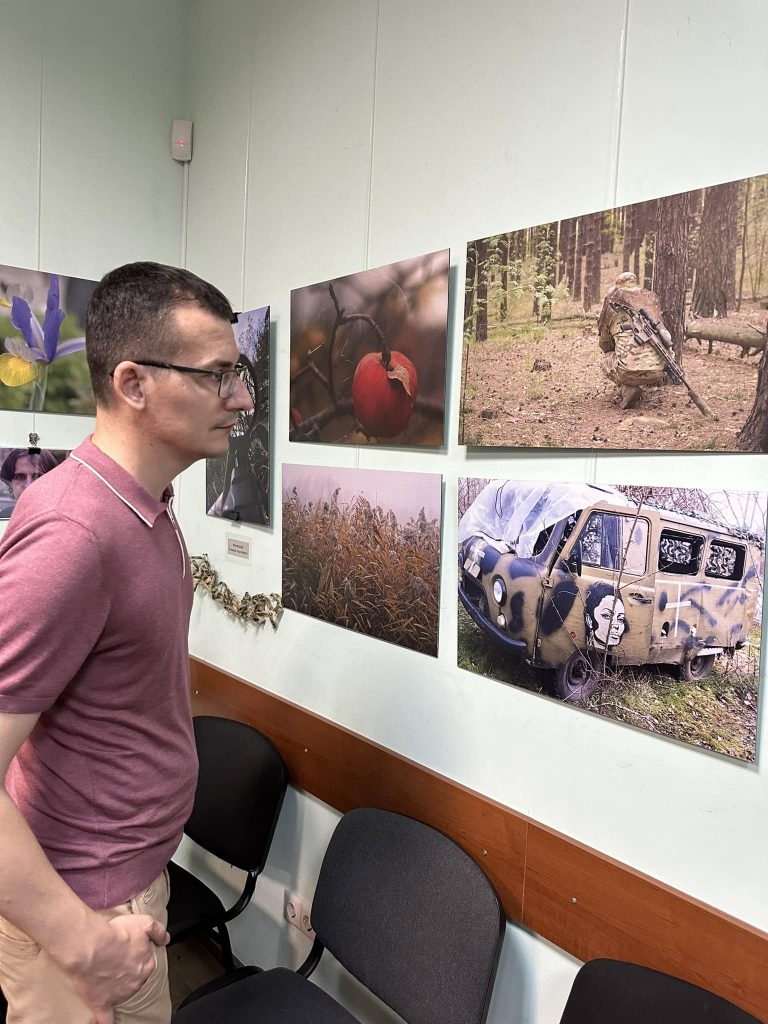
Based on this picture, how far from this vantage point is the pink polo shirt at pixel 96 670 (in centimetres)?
93

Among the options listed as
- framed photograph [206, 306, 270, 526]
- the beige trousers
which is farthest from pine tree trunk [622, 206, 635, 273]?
the beige trousers

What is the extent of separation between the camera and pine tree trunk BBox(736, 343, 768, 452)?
103 cm

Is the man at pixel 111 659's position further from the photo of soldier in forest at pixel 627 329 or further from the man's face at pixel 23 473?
the man's face at pixel 23 473

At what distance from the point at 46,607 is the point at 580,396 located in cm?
94

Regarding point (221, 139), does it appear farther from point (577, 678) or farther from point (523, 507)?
point (577, 678)

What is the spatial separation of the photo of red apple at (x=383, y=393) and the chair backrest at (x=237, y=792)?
99cm

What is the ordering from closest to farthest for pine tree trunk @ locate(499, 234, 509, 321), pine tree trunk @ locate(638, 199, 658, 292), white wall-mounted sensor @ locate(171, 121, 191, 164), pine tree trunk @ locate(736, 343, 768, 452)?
pine tree trunk @ locate(736, 343, 768, 452)
pine tree trunk @ locate(638, 199, 658, 292)
pine tree trunk @ locate(499, 234, 509, 321)
white wall-mounted sensor @ locate(171, 121, 191, 164)

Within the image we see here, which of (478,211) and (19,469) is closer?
(478,211)

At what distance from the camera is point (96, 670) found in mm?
1049

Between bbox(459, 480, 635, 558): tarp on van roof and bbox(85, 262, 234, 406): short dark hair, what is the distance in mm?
662

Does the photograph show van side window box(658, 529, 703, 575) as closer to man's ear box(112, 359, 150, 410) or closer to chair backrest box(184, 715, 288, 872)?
man's ear box(112, 359, 150, 410)

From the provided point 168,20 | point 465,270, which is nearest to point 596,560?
point 465,270

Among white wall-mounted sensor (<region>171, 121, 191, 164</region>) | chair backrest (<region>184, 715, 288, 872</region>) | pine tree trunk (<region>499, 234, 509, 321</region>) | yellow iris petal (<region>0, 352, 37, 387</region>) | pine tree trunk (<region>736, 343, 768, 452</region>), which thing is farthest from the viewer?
white wall-mounted sensor (<region>171, 121, 191, 164</region>)

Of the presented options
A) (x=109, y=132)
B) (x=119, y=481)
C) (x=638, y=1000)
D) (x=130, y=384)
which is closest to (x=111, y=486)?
(x=119, y=481)
